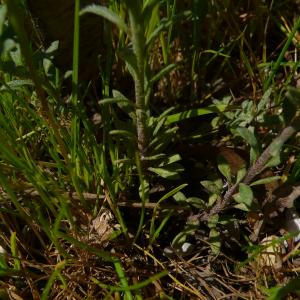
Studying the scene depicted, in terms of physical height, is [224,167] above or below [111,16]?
below

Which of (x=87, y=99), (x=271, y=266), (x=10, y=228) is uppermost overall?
(x=87, y=99)

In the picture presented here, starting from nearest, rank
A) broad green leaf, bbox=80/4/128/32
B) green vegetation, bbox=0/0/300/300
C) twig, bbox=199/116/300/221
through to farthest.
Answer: broad green leaf, bbox=80/4/128/32 < twig, bbox=199/116/300/221 < green vegetation, bbox=0/0/300/300

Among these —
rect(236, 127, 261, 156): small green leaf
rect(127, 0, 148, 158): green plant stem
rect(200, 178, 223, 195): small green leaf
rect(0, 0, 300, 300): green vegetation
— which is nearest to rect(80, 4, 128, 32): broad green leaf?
rect(127, 0, 148, 158): green plant stem

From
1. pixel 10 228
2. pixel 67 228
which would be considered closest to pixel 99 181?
pixel 67 228

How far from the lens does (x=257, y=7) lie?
1.32 meters

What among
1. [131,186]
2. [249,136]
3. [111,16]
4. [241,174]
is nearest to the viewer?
[111,16]

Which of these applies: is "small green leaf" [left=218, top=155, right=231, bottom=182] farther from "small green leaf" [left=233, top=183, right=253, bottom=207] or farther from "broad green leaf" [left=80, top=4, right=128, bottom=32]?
"broad green leaf" [left=80, top=4, right=128, bottom=32]

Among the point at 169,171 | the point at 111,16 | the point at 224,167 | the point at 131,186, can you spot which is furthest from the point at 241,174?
the point at 111,16

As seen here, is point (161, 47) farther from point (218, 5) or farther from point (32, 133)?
point (32, 133)

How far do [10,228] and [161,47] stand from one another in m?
0.62

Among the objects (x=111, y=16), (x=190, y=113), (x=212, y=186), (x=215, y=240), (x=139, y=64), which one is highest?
(x=111, y=16)

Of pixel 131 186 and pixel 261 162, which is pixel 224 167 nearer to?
pixel 261 162

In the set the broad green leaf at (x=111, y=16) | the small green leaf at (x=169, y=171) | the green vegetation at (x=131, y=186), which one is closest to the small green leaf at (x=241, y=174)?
the green vegetation at (x=131, y=186)

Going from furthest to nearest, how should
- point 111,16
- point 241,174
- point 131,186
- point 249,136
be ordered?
point 131,186 → point 241,174 → point 249,136 → point 111,16
